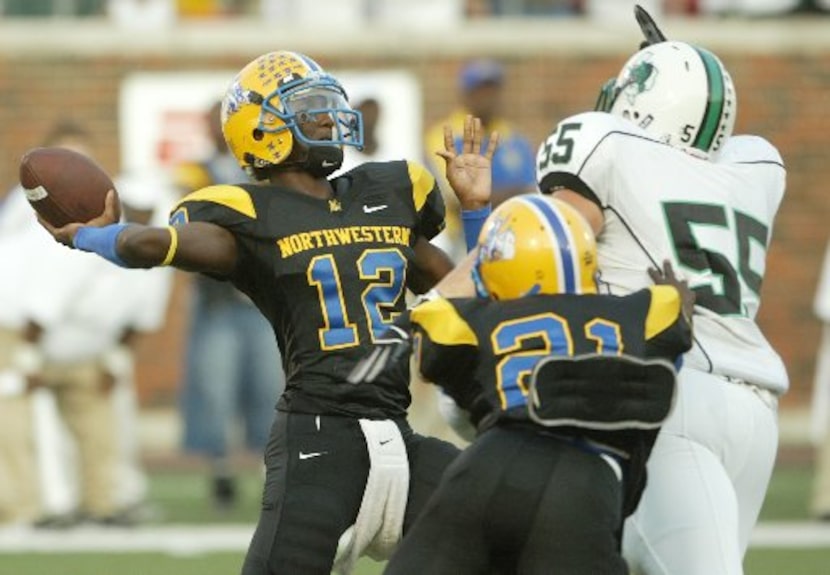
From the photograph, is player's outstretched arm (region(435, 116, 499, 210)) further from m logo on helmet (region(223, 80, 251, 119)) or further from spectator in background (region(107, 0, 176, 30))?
spectator in background (region(107, 0, 176, 30))

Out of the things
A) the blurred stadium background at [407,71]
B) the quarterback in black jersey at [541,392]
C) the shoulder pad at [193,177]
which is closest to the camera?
the quarterback in black jersey at [541,392]

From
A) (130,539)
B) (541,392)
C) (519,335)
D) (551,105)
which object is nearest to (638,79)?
(519,335)

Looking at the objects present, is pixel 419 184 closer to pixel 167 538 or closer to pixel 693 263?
pixel 693 263

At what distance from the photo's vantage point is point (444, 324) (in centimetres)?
462

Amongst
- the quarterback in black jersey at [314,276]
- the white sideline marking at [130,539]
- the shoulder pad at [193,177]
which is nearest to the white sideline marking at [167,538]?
the white sideline marking at [130,539]

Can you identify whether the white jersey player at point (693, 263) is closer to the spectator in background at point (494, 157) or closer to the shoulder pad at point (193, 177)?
the spectator in background at point (494, 157)

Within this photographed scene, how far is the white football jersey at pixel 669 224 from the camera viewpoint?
5.13 metres

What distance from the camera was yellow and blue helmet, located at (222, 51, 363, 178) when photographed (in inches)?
208

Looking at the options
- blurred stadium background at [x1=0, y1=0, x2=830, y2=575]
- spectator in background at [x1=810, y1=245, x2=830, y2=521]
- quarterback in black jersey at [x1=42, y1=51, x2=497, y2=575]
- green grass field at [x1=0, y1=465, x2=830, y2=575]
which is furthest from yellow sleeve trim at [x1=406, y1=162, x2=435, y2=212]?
blurred stadium background at [x1=0, y1=0, x2=830, y2=575]

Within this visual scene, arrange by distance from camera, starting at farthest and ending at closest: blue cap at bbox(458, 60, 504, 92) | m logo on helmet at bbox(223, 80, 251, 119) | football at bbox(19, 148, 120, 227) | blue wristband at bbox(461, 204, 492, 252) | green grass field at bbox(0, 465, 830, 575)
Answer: blue cap at bbox(458, 60, 504, 92) < green grass field at bbox(0, 465, 830, 575) < blue wristband at bbox(461, 204, 492, 252) < m logo on helmet at bbox(223, 80, 251, 119) < football at bbox(19, 148, 120, 227)

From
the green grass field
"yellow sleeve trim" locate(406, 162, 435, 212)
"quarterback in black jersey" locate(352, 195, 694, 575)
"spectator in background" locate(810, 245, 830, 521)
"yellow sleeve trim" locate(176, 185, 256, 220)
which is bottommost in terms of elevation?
"spectator in background" locate(810, 245, 830, 521)

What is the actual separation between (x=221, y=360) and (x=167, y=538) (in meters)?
1.20

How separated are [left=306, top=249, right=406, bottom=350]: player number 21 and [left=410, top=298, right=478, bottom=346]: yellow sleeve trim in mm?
527

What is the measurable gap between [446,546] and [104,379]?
5.57 metres
